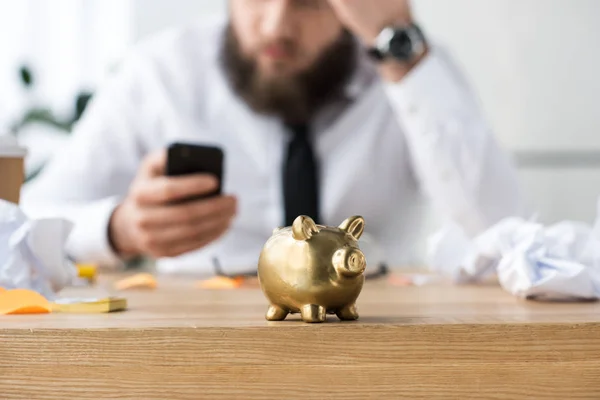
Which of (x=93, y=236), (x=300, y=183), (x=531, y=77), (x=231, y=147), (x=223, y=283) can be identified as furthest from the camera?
(x=531, y=77)

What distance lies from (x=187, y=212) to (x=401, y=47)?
1.27 feet

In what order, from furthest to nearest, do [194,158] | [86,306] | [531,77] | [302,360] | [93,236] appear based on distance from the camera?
1. [531,77]
2. [93,236]
3. [194,158]
4. [86,306]
5. [302,360]

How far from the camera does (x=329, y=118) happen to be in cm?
147

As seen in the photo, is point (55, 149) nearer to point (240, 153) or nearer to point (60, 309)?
point (240, 153)

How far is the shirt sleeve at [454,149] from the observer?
1089 mm

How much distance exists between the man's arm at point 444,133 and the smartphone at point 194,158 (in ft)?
0.98

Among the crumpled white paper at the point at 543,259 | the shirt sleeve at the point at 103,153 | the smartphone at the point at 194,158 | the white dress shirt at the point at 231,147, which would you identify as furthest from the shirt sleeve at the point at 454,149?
the shirt sleeve at the point at 103,153

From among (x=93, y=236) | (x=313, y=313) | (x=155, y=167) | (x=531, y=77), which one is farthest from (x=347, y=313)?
(x=531, y=77)

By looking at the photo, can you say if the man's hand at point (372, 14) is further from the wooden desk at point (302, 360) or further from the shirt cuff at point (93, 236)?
the wooden desk at point (302, 360)

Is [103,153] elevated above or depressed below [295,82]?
below

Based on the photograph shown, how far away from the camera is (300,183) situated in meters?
1.33

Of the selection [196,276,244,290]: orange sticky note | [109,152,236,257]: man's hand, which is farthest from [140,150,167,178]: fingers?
[196,276,244,290]: orange sticky note

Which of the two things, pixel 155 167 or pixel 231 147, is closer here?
pixel 155 167

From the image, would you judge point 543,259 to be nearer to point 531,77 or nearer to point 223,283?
point 223,283
